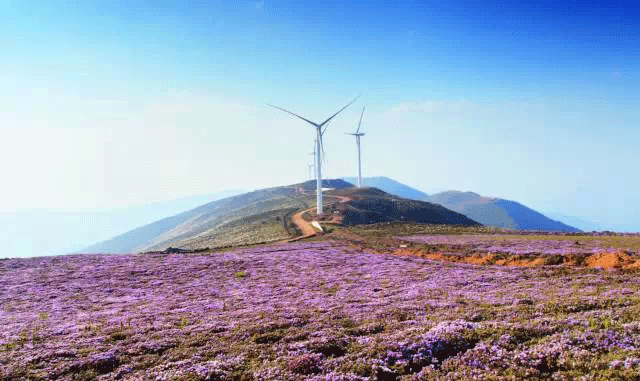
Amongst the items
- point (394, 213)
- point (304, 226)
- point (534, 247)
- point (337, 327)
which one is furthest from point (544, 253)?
point (394, 213)

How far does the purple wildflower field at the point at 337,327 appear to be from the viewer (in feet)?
45.7

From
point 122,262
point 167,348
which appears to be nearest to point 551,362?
point 167,348

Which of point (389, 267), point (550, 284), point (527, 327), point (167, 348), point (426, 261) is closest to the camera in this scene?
point (527, 327)

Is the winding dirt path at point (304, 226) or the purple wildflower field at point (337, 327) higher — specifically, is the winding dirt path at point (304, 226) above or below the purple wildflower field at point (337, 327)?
below

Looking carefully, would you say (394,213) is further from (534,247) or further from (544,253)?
(544,253)

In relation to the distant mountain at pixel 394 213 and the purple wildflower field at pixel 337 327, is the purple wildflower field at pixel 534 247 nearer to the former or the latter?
the purple wildflower field at pixel 337 327

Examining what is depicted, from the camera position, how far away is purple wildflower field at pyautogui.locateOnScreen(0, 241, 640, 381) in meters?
13.9

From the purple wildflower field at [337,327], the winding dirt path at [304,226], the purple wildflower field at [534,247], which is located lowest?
the winding dirt path at [304,226]

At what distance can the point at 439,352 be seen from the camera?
1500cm

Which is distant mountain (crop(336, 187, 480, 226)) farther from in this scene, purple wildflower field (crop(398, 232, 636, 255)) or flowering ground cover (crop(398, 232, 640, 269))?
flowering ground cover (crop(398, 232, 640, 269))

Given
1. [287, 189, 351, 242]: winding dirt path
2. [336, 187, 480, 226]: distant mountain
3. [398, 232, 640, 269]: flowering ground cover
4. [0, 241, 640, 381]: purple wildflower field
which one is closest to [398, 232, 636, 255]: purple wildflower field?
→ [398, 232, 640, 269]: flowering ground cover

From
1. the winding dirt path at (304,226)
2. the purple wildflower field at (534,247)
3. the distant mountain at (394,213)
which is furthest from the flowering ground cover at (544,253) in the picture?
the distant mountain at (394,213)

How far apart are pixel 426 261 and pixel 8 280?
43777mm

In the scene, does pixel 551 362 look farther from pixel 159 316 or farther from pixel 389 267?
pixel 389 267
